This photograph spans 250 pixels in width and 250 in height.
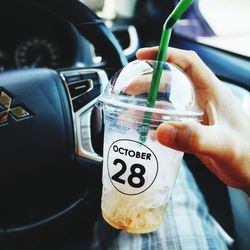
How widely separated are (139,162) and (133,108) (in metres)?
0.10

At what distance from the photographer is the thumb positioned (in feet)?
2.19

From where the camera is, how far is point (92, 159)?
106cm

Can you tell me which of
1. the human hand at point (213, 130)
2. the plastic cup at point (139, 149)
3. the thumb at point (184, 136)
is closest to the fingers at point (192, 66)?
the human hand at point (213, 130)

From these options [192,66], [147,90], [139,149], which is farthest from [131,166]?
[192,66]

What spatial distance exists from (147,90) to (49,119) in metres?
0.33

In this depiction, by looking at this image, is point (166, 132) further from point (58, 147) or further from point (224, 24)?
point (224, 24)

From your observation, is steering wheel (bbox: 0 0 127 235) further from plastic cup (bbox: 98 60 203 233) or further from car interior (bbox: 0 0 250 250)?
plastic cup (bbox: 98 60 203 233)

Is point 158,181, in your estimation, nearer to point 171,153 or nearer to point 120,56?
point 171,153

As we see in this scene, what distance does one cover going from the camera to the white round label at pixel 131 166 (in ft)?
2.39

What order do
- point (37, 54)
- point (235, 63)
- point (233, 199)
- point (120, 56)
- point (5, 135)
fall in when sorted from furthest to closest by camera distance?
1. point (37, 54)
2. point (235, 63)
3. point (233, 199)
4. point (120, 56)
5. point (5, 135)

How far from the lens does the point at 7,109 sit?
3.22ft

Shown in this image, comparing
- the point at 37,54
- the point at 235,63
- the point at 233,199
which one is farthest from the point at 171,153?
the point at 37,54

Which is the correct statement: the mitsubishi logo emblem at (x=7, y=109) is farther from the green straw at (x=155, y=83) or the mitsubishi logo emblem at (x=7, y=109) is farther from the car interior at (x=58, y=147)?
the green straw at (x=155, y=83)

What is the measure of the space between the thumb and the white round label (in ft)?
0.20
